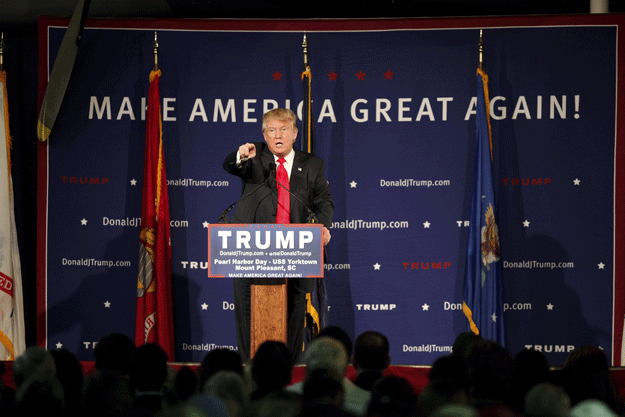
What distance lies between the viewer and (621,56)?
17.4 ft

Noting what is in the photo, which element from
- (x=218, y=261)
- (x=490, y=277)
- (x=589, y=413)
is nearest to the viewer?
(x=589, y=413)

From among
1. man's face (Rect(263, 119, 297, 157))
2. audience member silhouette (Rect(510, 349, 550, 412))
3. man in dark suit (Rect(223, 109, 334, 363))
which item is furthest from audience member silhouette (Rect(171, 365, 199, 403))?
man's face (Rect(263, 119, 297, 157))

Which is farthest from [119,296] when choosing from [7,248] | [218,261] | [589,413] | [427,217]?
[589,413]

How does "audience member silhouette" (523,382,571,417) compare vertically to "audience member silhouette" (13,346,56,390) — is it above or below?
below

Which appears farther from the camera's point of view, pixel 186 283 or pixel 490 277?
pixel 186 283

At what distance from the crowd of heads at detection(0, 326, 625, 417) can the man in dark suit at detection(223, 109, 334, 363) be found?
1.47 metres

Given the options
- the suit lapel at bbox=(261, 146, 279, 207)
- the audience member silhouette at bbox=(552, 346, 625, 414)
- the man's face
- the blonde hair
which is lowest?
the audience member silhouette at bbox=(552, 346, 625, 414)

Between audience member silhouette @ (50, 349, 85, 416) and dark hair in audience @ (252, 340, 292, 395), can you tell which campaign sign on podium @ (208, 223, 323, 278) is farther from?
dark hair in audience @ (252, 340, 292, 395)

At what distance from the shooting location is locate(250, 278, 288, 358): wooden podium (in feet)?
12.7

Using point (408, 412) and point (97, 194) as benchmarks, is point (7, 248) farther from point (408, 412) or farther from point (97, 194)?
point (408, 412)

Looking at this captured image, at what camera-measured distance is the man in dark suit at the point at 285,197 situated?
14.5 ft

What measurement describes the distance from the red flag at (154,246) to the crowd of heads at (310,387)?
2.20 metres

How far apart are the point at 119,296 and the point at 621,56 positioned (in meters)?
4.31

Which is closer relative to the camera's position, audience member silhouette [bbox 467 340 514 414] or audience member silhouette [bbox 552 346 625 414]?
audience member silhouette [bbox 467 340 514 414]
